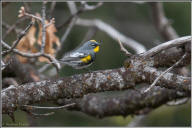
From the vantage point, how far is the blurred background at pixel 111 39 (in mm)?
6320

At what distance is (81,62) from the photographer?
3650mm

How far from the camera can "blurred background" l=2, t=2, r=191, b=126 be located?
6320mm

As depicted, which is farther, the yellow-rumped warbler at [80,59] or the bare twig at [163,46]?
the yellow-rumped warbler at [80,59]

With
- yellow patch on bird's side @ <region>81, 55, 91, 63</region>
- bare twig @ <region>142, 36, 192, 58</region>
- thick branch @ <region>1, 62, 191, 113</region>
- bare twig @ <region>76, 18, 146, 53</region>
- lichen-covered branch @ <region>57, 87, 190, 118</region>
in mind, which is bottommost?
lichen-covered branch @ <region>57, 87, 190, 118</region>

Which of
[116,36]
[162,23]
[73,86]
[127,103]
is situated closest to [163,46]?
[73,86]

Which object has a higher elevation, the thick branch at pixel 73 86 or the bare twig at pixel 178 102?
the thick branch at pixel 73 86

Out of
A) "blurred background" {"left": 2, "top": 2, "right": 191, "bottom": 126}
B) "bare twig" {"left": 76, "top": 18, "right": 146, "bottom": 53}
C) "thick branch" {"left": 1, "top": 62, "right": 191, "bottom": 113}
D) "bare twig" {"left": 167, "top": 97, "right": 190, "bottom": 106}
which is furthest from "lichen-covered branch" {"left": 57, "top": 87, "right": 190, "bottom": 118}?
"blurred background" {"left": 2, "top": 2, "right": 191, "bottom": 126}

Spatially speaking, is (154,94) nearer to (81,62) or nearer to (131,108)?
(131,108)

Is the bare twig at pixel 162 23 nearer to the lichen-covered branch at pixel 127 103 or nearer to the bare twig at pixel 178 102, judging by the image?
the bare twig at pixel 178 102

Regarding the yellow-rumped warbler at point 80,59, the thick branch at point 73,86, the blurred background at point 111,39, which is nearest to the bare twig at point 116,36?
the blurred background at point 111,39

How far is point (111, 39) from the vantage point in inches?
304

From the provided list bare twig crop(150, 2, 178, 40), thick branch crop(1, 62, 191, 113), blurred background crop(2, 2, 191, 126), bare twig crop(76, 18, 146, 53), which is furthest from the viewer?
blurred background crop(2, 2, 191, 126)

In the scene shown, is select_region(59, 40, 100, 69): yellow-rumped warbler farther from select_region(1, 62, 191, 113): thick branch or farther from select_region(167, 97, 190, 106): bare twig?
select_region(167, 97, 190, 106): bare twig

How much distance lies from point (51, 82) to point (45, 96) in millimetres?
139
